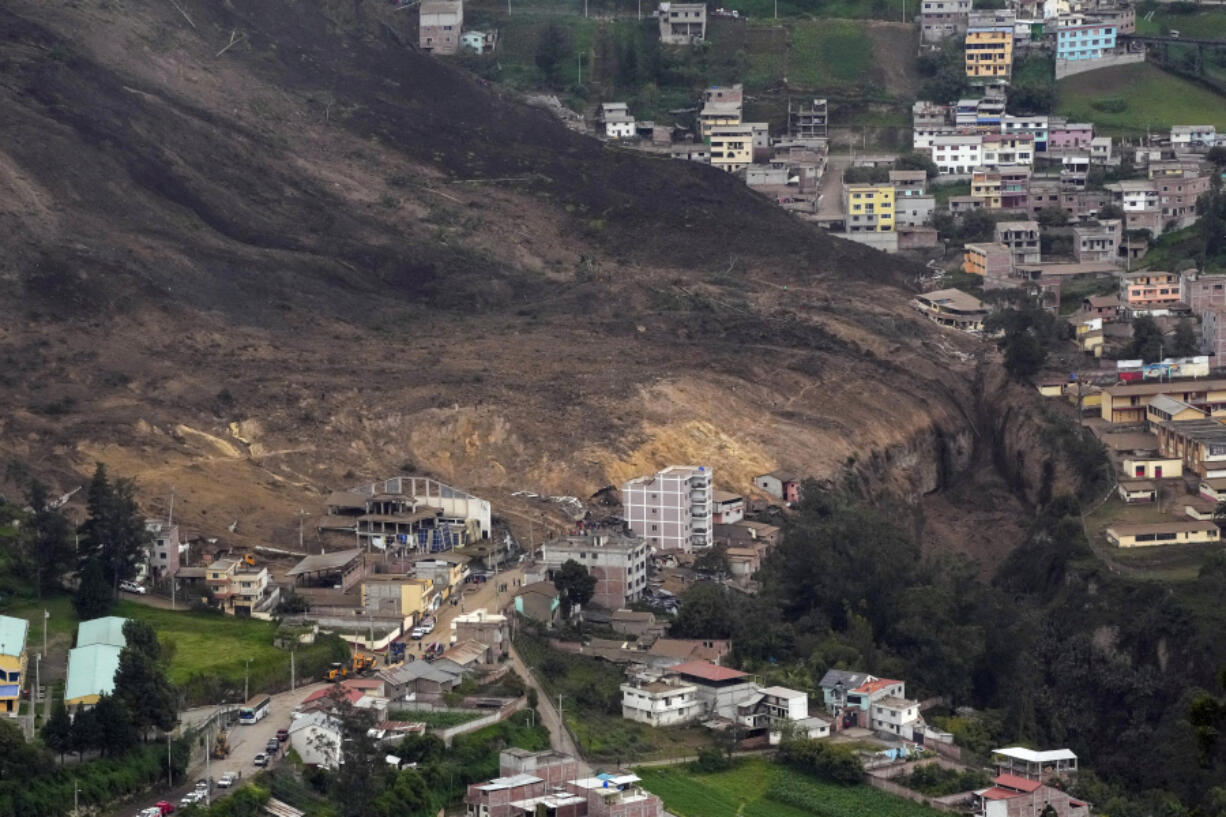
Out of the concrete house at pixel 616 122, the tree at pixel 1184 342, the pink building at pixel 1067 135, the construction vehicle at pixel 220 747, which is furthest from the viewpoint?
the concrete house at pixel 616 122

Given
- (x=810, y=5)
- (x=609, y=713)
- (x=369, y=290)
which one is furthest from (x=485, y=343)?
(x=810, y=5)

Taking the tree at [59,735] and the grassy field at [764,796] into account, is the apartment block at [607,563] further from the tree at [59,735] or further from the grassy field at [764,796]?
the tree at [59,735]

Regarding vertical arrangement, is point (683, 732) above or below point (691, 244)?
below

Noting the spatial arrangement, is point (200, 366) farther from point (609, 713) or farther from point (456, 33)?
point (456, 33)

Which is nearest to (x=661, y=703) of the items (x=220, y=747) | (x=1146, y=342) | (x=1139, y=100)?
(x=220, y=747)

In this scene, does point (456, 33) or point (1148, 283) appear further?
point (456, 33)

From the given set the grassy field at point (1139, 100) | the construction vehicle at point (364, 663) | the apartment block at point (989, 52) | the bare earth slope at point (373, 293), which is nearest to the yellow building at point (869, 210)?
the bare earth slope at point (373, 293)

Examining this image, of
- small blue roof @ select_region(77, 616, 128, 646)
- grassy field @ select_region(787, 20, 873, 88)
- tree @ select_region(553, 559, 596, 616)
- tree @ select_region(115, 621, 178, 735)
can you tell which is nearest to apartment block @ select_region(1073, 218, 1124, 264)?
grassy field @ select_region(787, 20, 873, 88)
